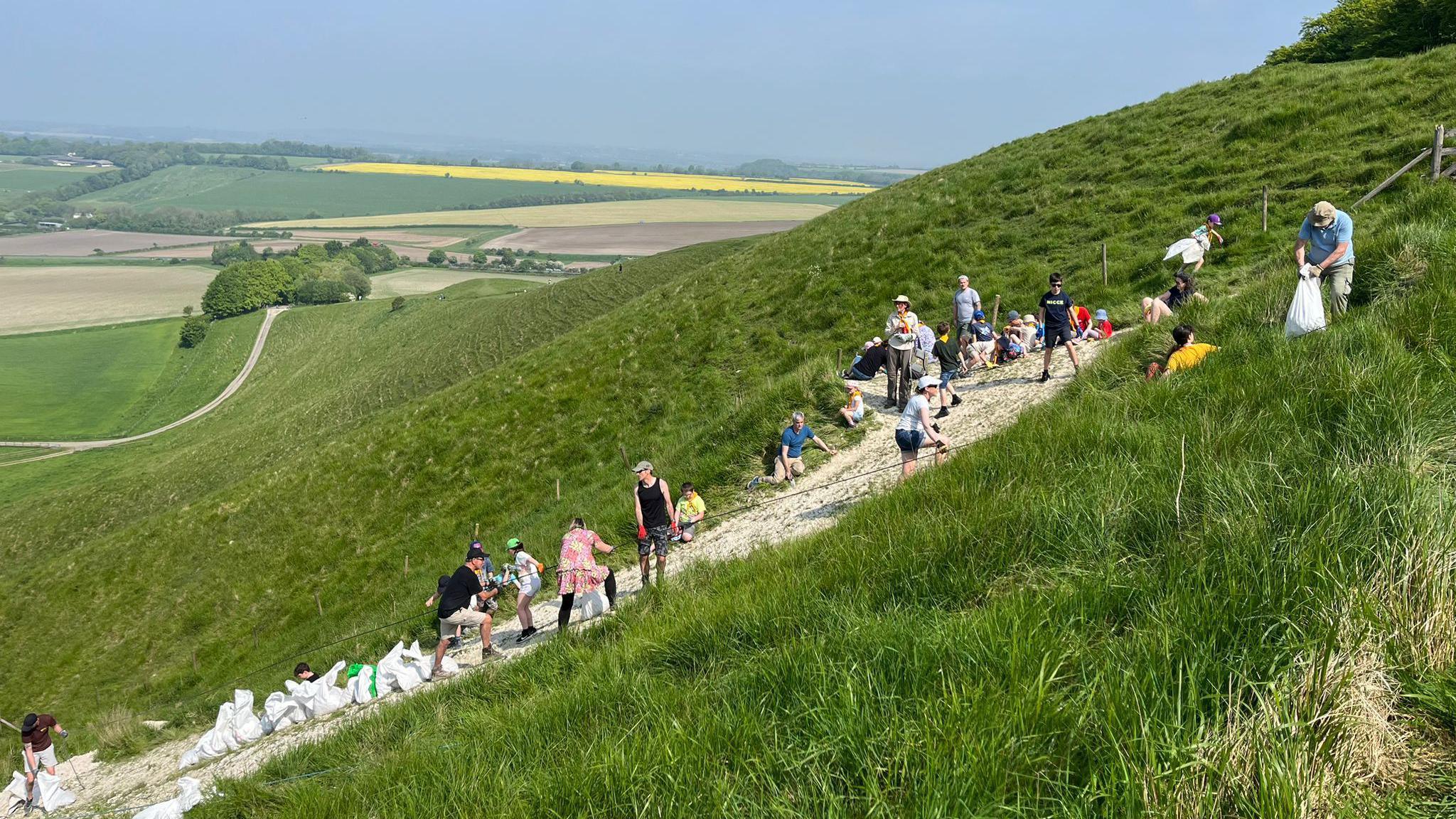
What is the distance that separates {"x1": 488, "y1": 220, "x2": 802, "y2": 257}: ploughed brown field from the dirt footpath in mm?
110649

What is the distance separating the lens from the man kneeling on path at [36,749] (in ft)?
42.5

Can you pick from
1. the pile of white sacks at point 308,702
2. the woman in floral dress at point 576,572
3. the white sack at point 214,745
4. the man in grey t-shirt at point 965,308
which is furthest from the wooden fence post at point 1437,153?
the white sack at point 214,745

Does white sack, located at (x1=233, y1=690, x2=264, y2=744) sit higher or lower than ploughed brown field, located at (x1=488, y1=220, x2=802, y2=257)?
lower

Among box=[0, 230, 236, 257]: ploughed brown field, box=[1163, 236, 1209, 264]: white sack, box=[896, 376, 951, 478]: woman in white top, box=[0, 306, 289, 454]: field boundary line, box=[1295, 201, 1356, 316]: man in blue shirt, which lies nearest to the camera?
box=[1295, 201, 1356, 316]: man in blue shirt

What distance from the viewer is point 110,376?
77188 mm

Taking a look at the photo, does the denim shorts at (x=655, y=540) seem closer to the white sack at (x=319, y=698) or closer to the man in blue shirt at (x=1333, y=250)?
the white sack at (x=319, y=698)

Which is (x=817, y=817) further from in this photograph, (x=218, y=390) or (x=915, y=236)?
Answer: (x=218, y=390)

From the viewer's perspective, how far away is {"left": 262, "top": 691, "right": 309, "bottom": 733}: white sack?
12492mm

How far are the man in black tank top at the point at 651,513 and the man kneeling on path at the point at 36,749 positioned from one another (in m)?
10.5

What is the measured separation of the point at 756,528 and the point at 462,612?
15.8 ft

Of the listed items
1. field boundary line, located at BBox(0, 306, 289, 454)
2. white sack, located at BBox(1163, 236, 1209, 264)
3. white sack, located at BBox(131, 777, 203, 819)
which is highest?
white sack, located at BBox(1163, 236, 1209, 264)

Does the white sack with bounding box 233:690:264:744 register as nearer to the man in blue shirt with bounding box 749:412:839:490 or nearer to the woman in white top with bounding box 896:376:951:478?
the man in blue shirt with bounding box 749:412:839:490

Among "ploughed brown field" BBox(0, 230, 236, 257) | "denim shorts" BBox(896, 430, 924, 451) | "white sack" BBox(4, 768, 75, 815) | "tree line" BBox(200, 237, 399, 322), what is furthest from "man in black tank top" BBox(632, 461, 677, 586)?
"ploughed brown field" BBox(0, 230, 236, 257)

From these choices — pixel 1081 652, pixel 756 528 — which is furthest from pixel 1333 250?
pixel 1081 652
